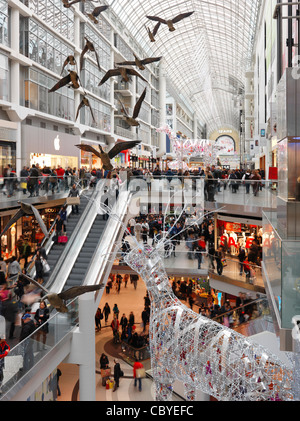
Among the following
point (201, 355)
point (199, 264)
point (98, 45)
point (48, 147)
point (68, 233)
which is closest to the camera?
point (201, 355)

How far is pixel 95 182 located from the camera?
17312 mm

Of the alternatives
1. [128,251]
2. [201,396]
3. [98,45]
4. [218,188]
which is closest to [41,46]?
[98,45]

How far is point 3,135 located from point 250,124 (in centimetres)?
3415

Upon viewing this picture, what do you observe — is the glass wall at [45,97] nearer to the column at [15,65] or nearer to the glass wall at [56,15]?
the column at [15,65]

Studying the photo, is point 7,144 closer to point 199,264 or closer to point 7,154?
point 7,154

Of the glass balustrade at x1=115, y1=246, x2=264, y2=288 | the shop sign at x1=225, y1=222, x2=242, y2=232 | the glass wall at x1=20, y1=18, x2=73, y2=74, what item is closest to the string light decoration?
the glass balustrade at x1=115, y1=246, x2=264, y2=288

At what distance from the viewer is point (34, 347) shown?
8188mm

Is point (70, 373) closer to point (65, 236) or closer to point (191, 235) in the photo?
point (65, 236)

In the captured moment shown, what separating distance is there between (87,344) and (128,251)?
6.39 metres

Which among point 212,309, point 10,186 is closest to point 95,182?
point 10,186

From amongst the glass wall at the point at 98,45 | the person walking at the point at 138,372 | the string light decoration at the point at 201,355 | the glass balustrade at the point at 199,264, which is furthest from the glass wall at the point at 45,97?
the string light decoration at the point at 201,355

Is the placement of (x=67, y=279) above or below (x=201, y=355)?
above

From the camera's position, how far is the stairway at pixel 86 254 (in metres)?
12.6

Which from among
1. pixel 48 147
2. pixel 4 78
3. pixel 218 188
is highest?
pixel 4 78
